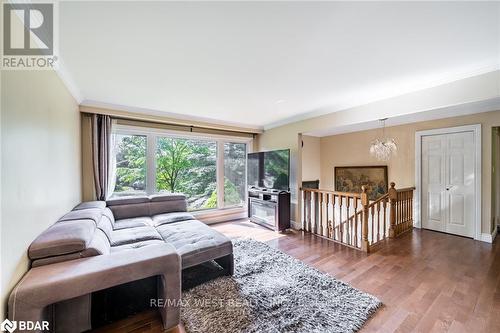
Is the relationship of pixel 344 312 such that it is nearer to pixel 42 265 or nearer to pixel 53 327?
pixel 53 327

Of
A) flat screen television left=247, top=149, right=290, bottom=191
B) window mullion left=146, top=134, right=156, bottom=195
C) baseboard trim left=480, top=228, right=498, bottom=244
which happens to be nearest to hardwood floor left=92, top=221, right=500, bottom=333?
baseboard trim left=480, top=228, right=498, bottom=244

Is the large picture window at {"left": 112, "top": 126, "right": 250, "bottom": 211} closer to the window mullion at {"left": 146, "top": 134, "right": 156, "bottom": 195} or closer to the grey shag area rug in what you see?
the window mullion at {"left": 146, "top": 134, "right": 156, "bottom": 195}

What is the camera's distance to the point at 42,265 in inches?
54.3

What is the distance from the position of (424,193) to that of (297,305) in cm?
391

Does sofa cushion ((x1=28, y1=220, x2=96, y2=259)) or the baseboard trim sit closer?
sofa cushion ((x1=28, y1=220, x2=96, y2=259))

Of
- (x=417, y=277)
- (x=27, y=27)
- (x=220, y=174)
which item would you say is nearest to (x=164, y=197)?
(x=220, y=174)

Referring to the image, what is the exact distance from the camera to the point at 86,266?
137 cm

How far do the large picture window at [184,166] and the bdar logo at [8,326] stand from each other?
2758mm

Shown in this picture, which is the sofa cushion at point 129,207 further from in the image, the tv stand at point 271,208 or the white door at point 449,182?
the white door at point 449,182

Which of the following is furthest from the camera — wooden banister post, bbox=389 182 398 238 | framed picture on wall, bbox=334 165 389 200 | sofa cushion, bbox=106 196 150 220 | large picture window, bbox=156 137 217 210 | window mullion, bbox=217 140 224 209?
window mullion, bbox=217 140 224 209

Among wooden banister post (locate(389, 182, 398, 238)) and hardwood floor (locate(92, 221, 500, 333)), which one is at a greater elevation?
wooden banister post (locate(389, 182, 398, 238))

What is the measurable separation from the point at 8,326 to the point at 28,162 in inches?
38.4

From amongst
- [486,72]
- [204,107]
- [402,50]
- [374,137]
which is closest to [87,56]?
[204,107]

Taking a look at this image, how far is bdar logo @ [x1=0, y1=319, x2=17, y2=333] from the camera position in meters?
1.03
